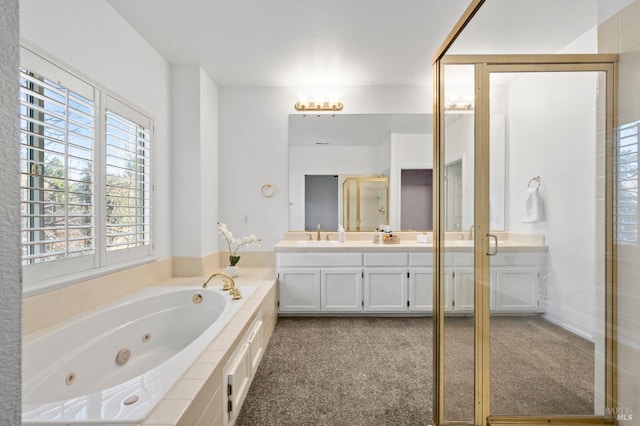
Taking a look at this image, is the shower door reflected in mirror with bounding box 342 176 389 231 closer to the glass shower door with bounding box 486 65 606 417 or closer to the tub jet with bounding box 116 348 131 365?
the glass shower door with bounding box 486 65 606 417

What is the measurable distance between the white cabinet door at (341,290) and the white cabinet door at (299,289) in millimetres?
66

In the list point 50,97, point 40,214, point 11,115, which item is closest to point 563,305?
point 11,115

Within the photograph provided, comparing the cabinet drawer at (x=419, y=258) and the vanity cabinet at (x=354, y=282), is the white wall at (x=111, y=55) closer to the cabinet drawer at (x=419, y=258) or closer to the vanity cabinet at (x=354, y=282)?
the vanity cabinet at (x=354, y=282)

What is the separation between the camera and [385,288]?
311 cm

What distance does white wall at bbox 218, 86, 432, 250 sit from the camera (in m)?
3.50

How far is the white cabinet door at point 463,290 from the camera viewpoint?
1.47 meters

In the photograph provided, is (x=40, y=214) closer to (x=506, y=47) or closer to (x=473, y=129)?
(x=473, y=129)

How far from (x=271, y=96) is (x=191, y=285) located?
225cm

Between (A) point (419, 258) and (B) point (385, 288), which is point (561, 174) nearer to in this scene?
(A) point (419, 258)

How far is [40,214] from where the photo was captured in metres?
1.55

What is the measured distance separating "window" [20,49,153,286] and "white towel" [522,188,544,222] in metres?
2.32

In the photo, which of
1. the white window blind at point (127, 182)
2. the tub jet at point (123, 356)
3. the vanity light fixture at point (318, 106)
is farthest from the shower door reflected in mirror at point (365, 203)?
the tub jet at point (123, 356)

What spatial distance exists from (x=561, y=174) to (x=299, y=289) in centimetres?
238

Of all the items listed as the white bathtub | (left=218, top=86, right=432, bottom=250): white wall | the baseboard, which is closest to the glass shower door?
the baseboard
